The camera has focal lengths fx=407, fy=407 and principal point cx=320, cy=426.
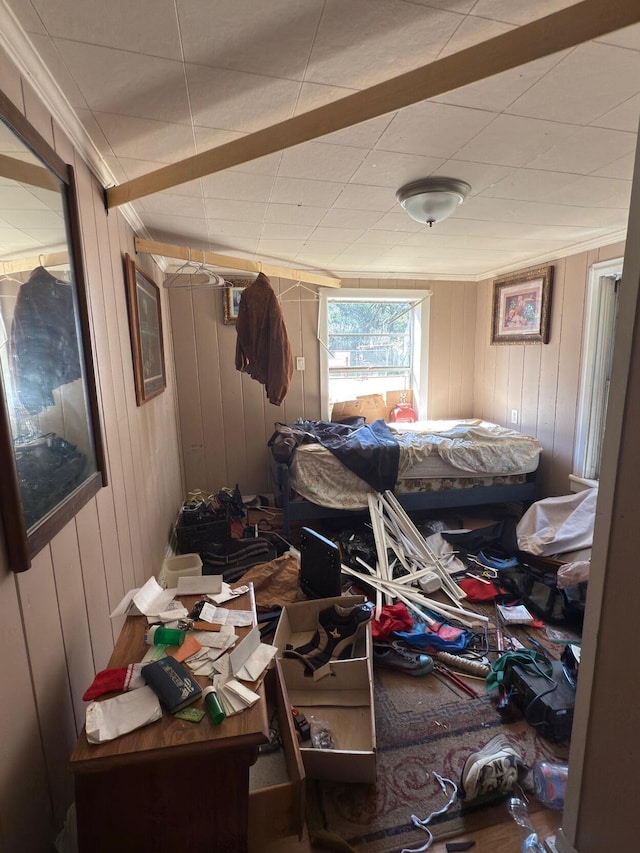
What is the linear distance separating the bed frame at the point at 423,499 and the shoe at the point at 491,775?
169 cm

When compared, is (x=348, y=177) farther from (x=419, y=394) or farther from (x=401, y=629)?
(x=419, y=394)

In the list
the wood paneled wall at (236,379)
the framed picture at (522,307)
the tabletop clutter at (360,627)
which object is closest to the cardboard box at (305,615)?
the tabletop clutter at (360,627)

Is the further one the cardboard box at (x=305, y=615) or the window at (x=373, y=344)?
the window at (x=373, y=344)

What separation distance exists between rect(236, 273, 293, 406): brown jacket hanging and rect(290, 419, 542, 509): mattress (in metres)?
0.58

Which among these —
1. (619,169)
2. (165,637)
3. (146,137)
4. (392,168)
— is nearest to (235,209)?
(146,137)

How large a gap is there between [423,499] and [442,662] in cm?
131

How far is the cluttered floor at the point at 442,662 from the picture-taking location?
50.1 inches

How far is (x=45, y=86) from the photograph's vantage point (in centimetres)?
107

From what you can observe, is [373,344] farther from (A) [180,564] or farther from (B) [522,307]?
(A) [180,564]

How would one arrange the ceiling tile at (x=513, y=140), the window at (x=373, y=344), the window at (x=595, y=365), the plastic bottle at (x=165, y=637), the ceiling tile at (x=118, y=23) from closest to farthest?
1. the ceiling tile at (x=118, y=23)
2. the plastic bottle at (x=165, y=637)
3. the ceiling tile at (x=513, y=140)
4. the window at (x=595, y=365)
5. the window at (x=373, y=344)

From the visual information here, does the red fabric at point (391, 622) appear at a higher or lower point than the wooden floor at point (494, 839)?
higher

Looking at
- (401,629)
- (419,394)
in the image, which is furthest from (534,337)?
(401,629)

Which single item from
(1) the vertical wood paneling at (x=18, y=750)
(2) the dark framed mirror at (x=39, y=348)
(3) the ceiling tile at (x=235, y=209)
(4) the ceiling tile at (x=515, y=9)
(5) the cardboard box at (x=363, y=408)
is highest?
(4) the ceiling tile at (x=515, y=9)

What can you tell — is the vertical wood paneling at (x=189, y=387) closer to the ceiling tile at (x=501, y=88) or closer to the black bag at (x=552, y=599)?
the black bag at (x=552, y=599)
